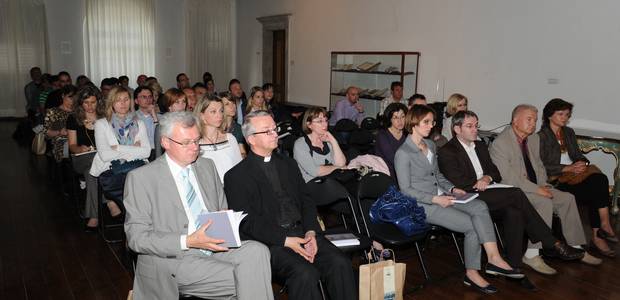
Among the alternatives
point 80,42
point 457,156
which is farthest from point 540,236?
point 80,42

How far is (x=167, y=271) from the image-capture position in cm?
250

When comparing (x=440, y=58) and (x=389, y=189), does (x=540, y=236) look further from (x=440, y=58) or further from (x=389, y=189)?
(x=440, y=58)

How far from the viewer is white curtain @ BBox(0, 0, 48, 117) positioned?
1330cm

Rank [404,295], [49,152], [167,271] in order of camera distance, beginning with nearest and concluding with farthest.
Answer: [167,271], [404,295], [49,152]

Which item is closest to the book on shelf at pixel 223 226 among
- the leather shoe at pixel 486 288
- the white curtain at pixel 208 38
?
the leather shoe at pixel 486 288

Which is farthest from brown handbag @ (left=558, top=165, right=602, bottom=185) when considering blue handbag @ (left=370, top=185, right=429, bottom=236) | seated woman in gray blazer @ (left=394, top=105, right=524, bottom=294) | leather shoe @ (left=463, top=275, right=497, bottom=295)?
blue handbag @ (left=370, top=185, right=429, bottom=236)

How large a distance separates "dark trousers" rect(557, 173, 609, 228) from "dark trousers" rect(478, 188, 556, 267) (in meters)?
1.03

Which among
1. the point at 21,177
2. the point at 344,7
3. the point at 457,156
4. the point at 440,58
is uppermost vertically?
the point at 344,7

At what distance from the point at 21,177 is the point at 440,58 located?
7.05m

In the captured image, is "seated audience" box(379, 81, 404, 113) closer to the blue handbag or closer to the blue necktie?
the blue handbag

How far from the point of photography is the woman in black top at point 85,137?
488 cm

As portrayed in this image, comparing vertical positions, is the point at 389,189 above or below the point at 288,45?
below

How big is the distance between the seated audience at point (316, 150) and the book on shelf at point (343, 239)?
3.56 ft

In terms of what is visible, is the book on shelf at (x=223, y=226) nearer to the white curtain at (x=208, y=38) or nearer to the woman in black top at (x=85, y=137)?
the woman in black top at (x=85, y=137)
